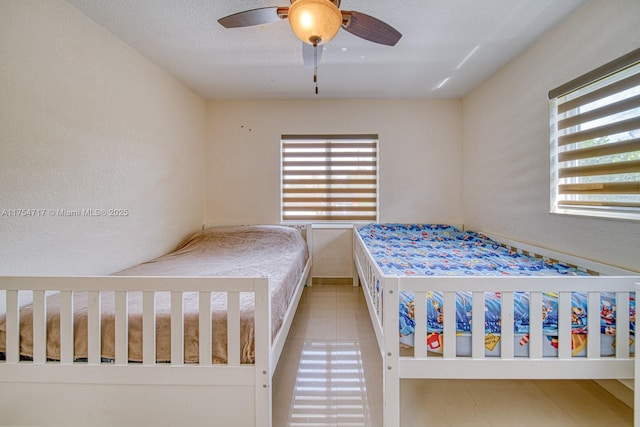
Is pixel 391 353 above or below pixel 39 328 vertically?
below

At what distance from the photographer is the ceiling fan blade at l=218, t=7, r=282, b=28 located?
1.40m

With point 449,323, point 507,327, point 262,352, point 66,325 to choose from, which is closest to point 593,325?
point 507,327

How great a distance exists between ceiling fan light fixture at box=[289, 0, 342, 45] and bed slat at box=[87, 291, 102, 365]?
1.45 m

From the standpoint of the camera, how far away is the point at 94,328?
3.85 feet

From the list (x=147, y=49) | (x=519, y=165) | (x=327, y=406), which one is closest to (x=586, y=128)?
(x=519, y=165)

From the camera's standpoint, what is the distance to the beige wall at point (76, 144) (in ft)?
4.72

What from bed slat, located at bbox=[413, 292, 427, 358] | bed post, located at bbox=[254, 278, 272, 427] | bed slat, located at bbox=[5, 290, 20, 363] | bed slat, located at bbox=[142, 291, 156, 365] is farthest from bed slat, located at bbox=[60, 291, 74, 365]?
bed slat, located at bbox=[413, 292, 427, 358]

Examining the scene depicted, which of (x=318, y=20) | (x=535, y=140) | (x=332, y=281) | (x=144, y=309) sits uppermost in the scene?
(x=318, y=20)

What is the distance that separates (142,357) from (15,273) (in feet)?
2.97

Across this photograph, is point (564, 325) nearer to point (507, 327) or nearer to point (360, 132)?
point (507, 327)

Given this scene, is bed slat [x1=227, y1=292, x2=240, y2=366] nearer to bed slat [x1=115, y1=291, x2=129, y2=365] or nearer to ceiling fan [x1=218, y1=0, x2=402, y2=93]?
bed slat [x1=115, y1=291, x2=129, y2=365]

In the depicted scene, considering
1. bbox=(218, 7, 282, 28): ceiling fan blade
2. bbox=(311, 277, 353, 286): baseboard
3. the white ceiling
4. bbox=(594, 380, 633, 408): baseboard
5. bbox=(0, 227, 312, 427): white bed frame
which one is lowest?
bbox=(594, 380, 633, 408): baseboard

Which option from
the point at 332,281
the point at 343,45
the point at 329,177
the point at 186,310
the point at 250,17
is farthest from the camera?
the point at 329,177

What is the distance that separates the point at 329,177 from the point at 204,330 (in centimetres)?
258
